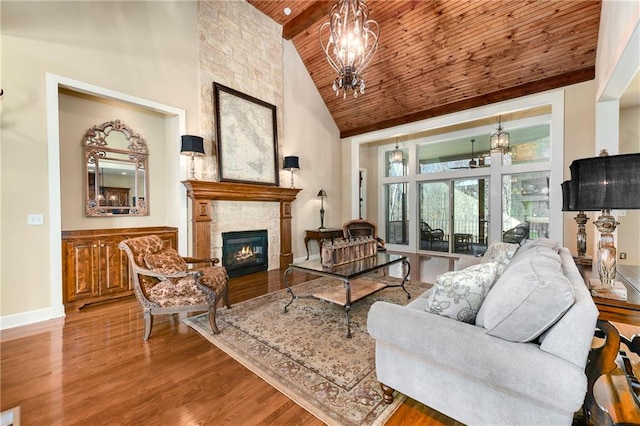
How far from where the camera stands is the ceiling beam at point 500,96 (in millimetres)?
4242

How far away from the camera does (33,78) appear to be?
2934 millimetres

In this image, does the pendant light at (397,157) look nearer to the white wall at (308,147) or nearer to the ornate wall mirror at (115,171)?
the white wall at (308,147)

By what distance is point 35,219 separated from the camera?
9.72 feet

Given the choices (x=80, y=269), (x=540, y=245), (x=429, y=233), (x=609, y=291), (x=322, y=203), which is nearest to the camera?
(x=609, y=291)

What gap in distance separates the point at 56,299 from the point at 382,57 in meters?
6.17

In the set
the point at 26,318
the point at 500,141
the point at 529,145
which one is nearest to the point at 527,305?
the point at 26,318

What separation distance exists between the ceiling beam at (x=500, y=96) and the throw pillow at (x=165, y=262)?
5.13 m

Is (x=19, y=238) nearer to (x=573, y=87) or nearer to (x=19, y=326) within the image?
(x=19, y=326)

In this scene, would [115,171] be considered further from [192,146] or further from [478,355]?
[478,355]

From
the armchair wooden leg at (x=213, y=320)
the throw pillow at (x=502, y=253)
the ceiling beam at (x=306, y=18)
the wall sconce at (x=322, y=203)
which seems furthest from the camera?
the wall sconce at (x=322, y=203)

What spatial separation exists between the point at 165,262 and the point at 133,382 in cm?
120

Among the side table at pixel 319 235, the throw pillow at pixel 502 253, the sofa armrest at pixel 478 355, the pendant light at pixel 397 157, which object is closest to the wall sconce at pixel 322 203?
the side table at pixel 319 235

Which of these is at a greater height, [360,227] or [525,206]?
[525,206]

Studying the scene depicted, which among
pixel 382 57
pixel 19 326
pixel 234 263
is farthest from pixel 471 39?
pixel 19 326
